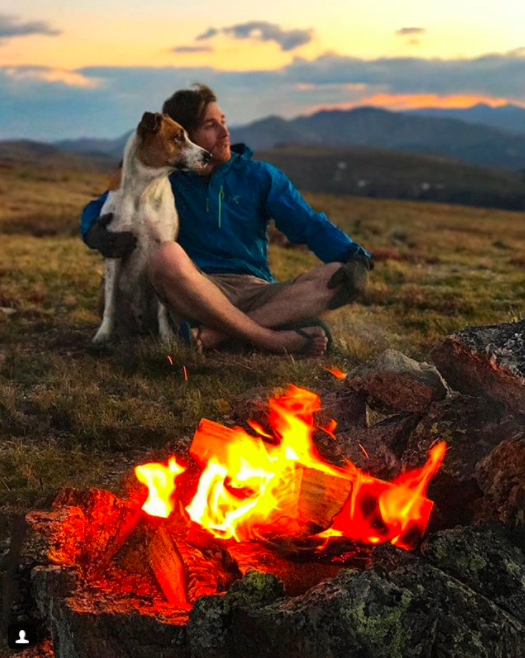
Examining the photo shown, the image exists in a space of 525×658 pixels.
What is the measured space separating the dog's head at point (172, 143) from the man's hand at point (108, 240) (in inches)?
33.3

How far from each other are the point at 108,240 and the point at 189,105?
4.94 feet

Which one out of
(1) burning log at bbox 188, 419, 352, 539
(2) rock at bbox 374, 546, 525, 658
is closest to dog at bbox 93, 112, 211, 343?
(1) burning log at bbox 188, 419, 352, 539

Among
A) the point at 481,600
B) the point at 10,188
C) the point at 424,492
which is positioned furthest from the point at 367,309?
the point at 10,188

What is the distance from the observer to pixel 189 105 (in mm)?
6887

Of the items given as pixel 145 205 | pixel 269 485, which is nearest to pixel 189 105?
pixel 145 205

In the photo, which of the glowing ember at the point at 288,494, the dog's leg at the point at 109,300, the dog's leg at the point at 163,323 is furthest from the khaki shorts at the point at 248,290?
the glowing ember at the point at 288,494

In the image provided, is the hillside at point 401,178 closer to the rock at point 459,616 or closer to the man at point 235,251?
the man at point 235,251

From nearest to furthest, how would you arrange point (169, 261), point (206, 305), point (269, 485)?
point (269, 485)
point (169, 261)
point (206, 305)

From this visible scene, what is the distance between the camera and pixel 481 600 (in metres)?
2.59

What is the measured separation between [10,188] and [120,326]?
102ft

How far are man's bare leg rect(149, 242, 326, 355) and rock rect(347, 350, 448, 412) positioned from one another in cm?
286

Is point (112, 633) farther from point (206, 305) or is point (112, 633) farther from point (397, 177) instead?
point (397, 177)

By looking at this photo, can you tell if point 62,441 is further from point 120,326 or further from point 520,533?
point 520,533

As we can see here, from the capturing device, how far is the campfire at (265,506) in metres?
3.22
